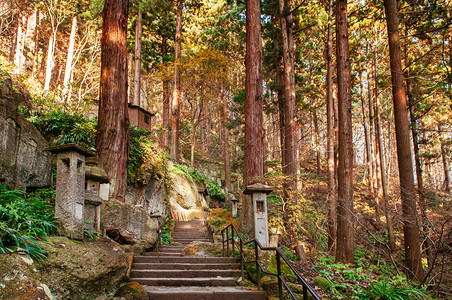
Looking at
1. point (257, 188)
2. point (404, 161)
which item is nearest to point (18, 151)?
point (257, 188)

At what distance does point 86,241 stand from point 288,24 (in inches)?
515

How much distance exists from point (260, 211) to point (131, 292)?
3.88 meters

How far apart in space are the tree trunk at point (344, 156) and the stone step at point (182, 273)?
4032 millimetres

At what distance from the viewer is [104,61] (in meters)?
8.12

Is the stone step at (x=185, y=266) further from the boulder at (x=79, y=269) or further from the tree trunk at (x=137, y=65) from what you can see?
the tree trunk at (x=137, y=65)

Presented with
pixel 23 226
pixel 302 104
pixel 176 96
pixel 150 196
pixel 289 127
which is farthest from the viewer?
pixel 176 96

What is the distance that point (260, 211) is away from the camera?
24.9ft

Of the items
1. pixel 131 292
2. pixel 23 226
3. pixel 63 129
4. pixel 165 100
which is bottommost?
pixel 131 292

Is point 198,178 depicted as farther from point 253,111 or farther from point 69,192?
point 69,192

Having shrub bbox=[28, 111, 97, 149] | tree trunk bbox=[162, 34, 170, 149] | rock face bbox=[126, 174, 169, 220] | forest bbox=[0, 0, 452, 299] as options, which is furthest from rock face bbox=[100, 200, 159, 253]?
tree trunk bbox=[162, 34, 170, 149]

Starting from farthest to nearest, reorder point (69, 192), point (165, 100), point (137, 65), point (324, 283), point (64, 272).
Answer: point (165, 100) < point (137, 65) < point (324, 283) < point (69, 192) < point (64, 272)

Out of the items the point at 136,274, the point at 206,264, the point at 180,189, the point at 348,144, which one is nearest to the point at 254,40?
the point at 348,144

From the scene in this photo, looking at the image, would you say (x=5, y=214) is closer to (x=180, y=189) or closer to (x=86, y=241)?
(x=86, y=241)

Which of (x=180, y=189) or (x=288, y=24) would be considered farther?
(x=180, y=189)
